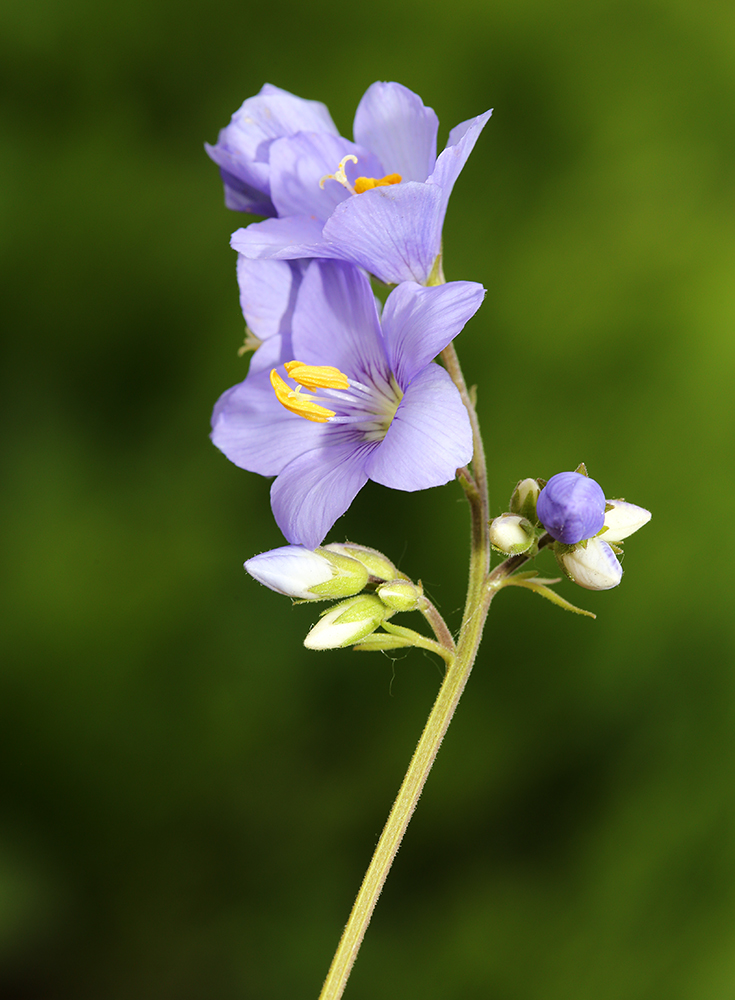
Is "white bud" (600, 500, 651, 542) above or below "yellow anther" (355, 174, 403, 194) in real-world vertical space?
below

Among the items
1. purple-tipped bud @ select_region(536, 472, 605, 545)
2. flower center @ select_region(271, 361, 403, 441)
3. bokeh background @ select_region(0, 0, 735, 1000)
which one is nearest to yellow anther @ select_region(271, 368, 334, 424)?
flower center @ select_region(271, 361, 403, 441)

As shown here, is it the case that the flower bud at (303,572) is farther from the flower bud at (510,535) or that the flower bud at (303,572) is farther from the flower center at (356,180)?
the flower center at (356,180)

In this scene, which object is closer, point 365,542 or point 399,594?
point 399,594

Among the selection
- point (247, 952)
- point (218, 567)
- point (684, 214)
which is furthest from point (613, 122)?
point (247, 952)

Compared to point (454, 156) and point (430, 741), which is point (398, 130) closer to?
point (454, 156)

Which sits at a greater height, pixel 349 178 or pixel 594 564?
pixel 349 178

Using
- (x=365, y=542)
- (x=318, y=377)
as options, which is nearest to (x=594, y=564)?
(x=318, y=377)

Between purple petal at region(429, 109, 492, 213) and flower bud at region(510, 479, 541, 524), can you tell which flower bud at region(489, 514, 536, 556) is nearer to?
flower bud at region(510, 479, 541, 524)
